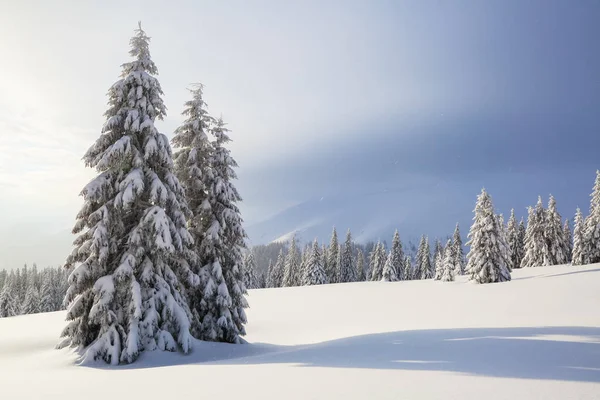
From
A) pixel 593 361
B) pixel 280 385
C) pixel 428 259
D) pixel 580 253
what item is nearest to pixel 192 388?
pixel 280 385

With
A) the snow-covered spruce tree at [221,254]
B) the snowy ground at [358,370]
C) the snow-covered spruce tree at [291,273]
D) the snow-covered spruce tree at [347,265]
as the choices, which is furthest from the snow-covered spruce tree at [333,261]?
the snow-covered spruce tree at [221,254]

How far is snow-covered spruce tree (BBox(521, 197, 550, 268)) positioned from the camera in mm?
62094

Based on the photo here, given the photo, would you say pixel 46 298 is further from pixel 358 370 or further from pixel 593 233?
pixel 593 233

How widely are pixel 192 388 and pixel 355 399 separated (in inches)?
129

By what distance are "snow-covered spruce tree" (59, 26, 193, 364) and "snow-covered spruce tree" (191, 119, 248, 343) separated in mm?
2095

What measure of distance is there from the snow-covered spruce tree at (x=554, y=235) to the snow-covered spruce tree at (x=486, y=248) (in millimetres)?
27016

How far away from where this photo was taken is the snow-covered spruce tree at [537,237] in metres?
→ 62.1

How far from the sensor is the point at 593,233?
49.4 metres

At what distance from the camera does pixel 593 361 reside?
8.31 metres

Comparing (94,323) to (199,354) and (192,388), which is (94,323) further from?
(192,388)

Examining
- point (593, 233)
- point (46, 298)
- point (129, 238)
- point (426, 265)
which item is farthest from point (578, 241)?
point (46, 298)

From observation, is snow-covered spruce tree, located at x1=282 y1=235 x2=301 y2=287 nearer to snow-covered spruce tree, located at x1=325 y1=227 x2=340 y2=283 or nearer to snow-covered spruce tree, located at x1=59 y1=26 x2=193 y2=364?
snow-covered spruce tree, located at x1=325 y1=227 x2=340 y2=283

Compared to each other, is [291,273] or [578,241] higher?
[578,241]

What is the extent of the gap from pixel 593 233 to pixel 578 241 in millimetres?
2781
